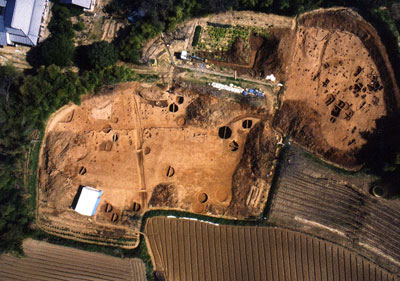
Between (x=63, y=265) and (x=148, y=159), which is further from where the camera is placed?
(x=148, y=159)

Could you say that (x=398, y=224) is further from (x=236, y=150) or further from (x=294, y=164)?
(x=236, y=150)

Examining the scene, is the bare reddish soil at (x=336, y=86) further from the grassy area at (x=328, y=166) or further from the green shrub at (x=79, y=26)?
the green shrub at (x=79, y=26)

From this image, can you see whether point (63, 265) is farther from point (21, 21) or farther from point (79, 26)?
point (21, 21)

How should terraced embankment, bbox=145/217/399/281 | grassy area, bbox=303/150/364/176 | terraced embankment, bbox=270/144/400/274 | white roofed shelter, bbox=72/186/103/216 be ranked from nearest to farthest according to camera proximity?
1. terraced embankment, bbox=145/217/399/281
2. terraced embankment, bbox=270/144/400/274
3. white roofed shelter, bbox=72/186/103/216
4. grassy area, bbox=303/150/364/176

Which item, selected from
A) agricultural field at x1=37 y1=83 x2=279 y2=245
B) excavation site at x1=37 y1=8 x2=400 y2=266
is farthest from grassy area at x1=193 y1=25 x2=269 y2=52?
agricultural field at x1=37 y1=83 x2=279 y2=245

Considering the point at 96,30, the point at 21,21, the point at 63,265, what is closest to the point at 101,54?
the point at 96,30

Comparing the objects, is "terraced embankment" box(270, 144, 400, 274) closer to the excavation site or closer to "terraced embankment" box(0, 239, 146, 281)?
the excavation site

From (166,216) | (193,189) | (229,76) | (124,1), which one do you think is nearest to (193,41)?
(229,76)
